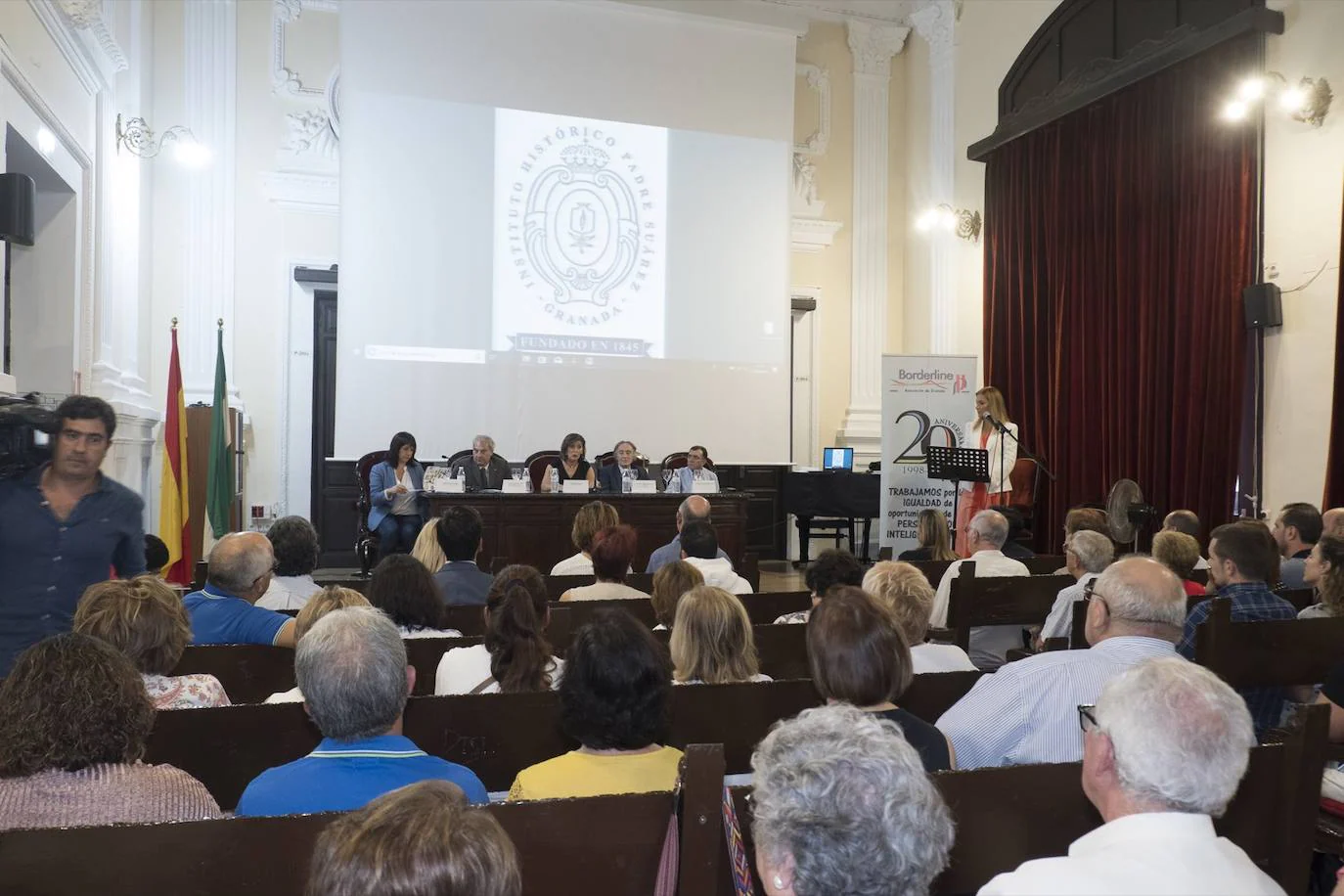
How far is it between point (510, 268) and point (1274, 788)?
27.0 feet

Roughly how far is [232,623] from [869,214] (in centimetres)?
929

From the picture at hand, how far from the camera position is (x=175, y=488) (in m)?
7.12

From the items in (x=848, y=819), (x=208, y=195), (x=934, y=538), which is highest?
(x=208, y=195)

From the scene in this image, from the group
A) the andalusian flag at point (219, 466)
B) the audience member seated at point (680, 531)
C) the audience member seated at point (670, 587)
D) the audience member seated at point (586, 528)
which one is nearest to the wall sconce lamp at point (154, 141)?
the andalusian flag at point (219, 466)

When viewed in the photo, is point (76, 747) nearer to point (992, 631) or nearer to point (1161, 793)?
point (1161, 793)

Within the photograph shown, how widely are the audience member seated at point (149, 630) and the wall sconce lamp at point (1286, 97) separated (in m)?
6.99

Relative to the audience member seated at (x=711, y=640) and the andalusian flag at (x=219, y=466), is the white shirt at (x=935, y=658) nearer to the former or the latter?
the audience member seated at (x=711, y=640)

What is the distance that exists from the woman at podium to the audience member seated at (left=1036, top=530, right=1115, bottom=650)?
12.2ft

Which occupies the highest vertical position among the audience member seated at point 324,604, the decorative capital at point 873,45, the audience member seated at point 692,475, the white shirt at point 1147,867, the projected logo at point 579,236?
the decorative capital at point 873,45

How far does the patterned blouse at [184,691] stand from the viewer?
2.22 meters

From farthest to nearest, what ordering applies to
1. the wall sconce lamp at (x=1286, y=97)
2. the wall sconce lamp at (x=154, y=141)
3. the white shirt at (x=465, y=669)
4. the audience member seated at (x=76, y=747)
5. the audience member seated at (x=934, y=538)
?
1. the wall sconce lamp at (x=154, y=141)
2. the wall sconce lamp at (x=1286, y=97)
3. the audience member seated at (x=934, y=538)
4. the white shirt at (x=465, y=669)
5. the audience member seated at (x=76, y=747)

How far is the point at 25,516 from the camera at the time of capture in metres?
2.82

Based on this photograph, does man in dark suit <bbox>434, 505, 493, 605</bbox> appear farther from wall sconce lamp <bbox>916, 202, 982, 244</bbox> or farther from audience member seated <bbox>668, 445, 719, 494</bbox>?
wall sconce lamp <bbox>916, 202, 982, 244</bbox>

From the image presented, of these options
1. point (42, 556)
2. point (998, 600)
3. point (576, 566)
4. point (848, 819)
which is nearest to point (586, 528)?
point (576, 566)
